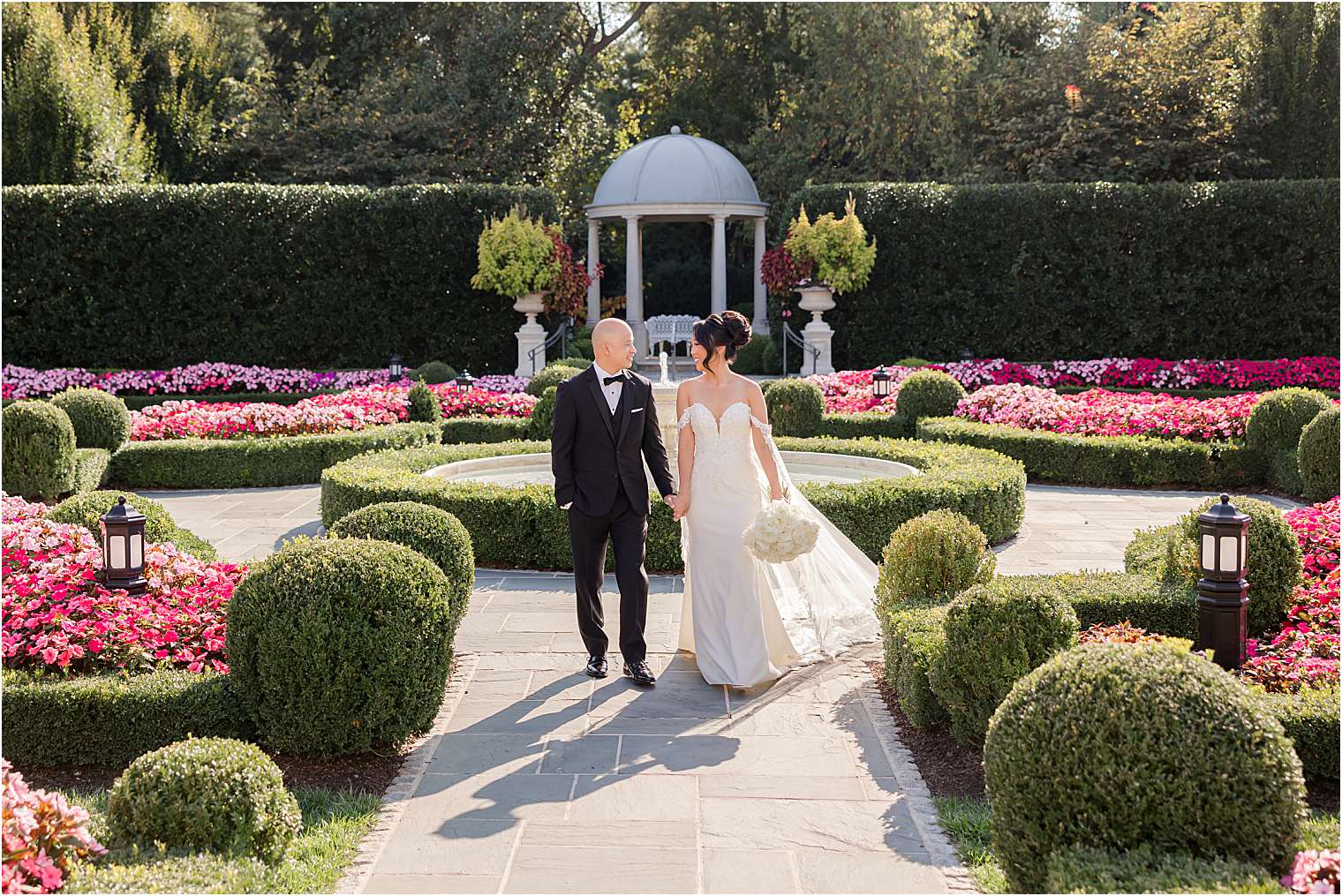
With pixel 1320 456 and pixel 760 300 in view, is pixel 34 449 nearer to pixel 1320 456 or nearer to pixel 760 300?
pixel 1320 456

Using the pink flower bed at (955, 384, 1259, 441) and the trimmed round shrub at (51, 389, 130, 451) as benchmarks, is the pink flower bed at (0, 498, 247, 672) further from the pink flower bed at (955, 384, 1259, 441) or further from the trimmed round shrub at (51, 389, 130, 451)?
the pink flower bed at (955, 384, 1259, 441)

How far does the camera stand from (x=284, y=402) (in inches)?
756

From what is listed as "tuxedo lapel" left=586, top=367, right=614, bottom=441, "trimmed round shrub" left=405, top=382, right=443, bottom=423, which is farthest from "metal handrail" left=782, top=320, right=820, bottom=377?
"tuxedo lapel" left=586, top=367, right=614, bottom=441

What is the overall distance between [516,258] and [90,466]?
10.00m

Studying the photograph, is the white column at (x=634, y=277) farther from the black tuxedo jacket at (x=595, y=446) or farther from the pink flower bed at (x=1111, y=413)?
the black tuxedo jacket at (x=595, y=446)

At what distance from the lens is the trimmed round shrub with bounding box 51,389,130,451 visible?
511 inches

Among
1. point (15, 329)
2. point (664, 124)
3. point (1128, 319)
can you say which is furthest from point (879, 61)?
point (15, 329)

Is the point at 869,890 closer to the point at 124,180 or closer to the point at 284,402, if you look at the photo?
the point at 284,402

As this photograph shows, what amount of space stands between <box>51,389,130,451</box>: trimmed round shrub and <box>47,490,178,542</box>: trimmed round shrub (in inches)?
239

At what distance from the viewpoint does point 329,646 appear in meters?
4.80

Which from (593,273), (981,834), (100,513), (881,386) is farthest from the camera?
(593,273)

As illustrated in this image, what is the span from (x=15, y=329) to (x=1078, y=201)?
17876mm

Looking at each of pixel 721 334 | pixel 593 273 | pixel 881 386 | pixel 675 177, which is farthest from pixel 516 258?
pixel 721 334

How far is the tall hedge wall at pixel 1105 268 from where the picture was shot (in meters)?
20.8
